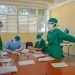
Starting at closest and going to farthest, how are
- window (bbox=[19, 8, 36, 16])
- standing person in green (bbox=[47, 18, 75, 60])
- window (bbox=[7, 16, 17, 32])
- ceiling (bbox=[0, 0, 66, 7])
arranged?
standing person in green (bbox=[47, 18, 75, 60]), ceiling (bbox=[0, 0, 66, 7]), window (bbox=[7, 16, 17, 32]), window (bbox=[19, 8, 36, 16])

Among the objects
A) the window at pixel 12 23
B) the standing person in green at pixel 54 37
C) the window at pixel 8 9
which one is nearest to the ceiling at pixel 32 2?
the window at pixel 8 9

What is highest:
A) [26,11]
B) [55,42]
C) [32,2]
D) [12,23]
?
[32,2]

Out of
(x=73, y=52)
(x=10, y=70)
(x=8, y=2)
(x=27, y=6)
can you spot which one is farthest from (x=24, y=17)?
(x=10, y=70)

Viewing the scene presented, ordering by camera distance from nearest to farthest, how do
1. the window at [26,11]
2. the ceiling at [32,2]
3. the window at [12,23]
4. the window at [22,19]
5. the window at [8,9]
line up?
the ceiling at [32,2] → the window at [8,9] → the window at [22,19] → the window at [12,23] → the window at [26,11]

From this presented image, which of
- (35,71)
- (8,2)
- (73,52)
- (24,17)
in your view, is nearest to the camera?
(35,71)

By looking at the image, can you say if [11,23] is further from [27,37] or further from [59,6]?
[59,6]

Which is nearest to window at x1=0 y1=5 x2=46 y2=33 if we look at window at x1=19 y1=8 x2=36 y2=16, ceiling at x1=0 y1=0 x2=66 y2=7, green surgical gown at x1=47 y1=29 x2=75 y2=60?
window at x1=19 y1=8 x2=36 y2=16

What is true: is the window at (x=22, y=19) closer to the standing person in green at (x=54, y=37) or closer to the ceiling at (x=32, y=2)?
the ceiling at (x=32, y=2)

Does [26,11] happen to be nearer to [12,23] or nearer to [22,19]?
[22,19]

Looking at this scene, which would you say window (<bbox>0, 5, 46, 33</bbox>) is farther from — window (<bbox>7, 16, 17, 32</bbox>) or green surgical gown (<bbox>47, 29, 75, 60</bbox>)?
green surgical gown (<bbox>47, 29, 75, 60</bbox>)

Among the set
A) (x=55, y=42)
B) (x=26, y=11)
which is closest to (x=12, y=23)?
(x=26, y=11)

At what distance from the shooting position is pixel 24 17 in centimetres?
900

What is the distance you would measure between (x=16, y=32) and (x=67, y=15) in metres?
2.97

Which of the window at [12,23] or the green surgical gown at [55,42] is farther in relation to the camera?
the window at [12,23]
